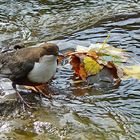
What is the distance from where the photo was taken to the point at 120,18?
19.2 ft

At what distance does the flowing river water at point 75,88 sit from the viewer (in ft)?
10.9

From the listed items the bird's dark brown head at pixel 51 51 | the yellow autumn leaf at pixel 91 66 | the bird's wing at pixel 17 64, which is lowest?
the yellow autumn leaf at pixel 91 66

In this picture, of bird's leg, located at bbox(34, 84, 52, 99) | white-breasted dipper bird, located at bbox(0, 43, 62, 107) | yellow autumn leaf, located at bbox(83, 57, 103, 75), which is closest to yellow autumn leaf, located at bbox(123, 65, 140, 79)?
yellow autumn leaf, located at bbox(83, 57, 103, 75)

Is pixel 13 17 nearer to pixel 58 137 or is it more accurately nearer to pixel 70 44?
pixel 70 44

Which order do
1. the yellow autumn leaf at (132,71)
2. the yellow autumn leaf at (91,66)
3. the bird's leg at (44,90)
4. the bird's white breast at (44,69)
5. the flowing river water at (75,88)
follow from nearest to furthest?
the flowing river water at (75,88) < the bird's white breast at (44,69) < the bird's leg at (44,90) < the yellow autumn leaf at (91,66) < the yellow autumn leaf at (132,71)

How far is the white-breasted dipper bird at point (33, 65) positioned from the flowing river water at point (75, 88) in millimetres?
203

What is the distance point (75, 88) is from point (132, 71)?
0.57m

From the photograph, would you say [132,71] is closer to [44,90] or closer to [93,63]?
[93,63]

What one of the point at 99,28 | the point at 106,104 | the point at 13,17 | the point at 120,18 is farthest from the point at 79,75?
the point at 13,17

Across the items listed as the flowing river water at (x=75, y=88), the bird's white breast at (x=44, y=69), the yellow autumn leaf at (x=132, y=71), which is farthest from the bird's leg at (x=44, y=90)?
the yellow autumn leaf at (x=132, y=71)

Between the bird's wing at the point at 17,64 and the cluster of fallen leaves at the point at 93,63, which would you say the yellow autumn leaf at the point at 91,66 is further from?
the bird's wing at the point at 17,64

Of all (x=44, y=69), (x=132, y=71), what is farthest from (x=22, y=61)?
(x=132, y=71)

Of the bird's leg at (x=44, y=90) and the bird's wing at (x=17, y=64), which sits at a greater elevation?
the bird's wing at (x=17, y=64)

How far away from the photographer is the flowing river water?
332 centimetres
